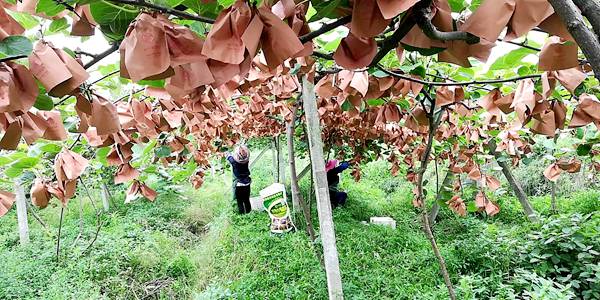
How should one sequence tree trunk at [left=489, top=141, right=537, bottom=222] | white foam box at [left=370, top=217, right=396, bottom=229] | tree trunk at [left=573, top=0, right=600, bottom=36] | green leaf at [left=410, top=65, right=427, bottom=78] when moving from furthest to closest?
white foam box at [left=370, top=217, right=396, bottom=229] → tree trunk at [left=489, top=141, right=537, bottom=222] → green leaf at [left=410, top=65, right=427, bottom=78] → tree trunk at [left=573, top=0, right=600, bottom=36]

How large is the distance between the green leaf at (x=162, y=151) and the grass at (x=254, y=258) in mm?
1657

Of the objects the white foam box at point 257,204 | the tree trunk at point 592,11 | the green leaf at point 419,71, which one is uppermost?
the tree trunk at point 592,11

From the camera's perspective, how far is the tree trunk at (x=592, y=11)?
7.8 inches

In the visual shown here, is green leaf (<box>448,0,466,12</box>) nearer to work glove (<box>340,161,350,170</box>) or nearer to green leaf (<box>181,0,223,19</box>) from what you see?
green leaf (<box>181,0,223,19</box>)

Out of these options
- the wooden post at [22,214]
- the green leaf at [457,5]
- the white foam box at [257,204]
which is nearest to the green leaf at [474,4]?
the green leaf at [457,5]

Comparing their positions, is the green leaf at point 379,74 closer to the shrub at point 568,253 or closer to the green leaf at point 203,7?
the green leaf at point 203,7

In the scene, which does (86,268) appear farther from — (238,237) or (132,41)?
(132,41)

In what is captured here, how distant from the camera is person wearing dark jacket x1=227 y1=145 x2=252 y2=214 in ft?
16.9

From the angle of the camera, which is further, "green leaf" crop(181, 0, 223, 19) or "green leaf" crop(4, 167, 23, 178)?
"green leaf" crop(4, 167, 23, 178)

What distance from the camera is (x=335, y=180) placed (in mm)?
5281

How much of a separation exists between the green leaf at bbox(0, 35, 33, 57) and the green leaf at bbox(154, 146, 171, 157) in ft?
3.02

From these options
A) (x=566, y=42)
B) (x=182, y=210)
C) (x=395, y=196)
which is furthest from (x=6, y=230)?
(x=566, y=42)

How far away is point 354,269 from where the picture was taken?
3104 millimetres

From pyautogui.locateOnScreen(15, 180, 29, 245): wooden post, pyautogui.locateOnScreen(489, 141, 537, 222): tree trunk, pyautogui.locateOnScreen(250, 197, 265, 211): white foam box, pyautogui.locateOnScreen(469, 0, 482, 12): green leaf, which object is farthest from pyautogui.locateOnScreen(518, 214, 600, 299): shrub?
pyautogui.locateOnScreen(15, 180, 29, 245): wooden post
